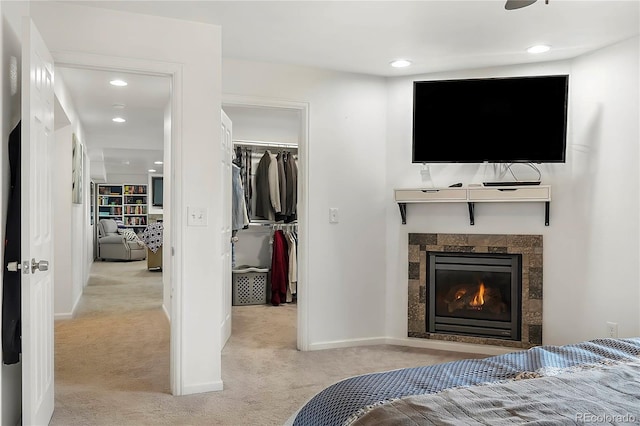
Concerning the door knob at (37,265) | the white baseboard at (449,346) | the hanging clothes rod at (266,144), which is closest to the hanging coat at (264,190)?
the hanging clothes rod at (266,144)

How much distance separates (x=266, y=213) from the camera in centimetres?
600

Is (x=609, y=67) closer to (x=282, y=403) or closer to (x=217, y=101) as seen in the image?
(x=217, y=101)

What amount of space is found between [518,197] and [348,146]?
1340 millimetres

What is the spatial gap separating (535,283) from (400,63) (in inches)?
76.0

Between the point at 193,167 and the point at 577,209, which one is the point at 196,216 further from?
the point at 577,209

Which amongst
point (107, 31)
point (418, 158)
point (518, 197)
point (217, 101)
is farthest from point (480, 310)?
point (107, 31)

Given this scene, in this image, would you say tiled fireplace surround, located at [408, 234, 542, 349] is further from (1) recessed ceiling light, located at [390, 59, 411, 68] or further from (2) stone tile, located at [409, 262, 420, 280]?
(1) recessed ceiling light, located at [390, 59, 411, 68]

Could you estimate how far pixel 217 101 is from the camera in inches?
121

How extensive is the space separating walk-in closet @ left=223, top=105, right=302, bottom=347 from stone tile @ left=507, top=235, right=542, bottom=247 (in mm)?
2539

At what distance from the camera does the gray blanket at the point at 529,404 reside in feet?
3.68

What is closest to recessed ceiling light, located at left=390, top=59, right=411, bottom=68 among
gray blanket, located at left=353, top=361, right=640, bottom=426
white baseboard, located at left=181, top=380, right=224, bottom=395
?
white baseboard, located at left=181, top=380, right=224, bottom=395

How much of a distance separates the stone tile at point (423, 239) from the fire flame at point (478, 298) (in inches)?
20.2

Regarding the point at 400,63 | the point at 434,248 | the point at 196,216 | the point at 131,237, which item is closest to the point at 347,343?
the point at 434,248

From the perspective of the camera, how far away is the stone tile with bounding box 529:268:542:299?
3775 millimetres
